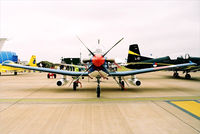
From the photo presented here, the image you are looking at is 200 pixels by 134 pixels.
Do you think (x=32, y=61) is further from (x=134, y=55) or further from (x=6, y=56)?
(x=134, y=55)

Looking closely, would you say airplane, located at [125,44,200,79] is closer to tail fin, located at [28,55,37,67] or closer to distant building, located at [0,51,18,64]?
tail fin, located at [28,55,37,67]

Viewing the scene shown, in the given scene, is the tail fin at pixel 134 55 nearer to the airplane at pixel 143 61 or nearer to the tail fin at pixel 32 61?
the airplane at pixel 143 61

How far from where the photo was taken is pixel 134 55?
1986 centimetres

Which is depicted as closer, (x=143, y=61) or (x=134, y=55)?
(x=143, y=61)

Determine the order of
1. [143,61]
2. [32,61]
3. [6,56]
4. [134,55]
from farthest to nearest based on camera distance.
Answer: [6,56], [32,61], [134,55], [143,61]

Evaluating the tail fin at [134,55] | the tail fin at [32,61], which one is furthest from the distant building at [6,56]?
the tail fin at [134,55]

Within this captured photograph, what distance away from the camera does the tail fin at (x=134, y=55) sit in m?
19.7

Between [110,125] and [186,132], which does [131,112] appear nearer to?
[110,125]

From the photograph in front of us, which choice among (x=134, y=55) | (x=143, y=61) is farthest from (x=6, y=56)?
(x=143, y=61)

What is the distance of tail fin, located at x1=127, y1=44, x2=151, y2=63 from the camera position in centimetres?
1970

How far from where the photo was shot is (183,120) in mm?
3811

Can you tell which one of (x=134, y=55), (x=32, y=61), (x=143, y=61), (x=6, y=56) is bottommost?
(x=143, y=61)

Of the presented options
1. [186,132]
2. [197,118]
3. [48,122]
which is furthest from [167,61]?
[48,122]

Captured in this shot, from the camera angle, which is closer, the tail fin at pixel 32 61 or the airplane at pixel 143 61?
the airplane at pixel 143 61
